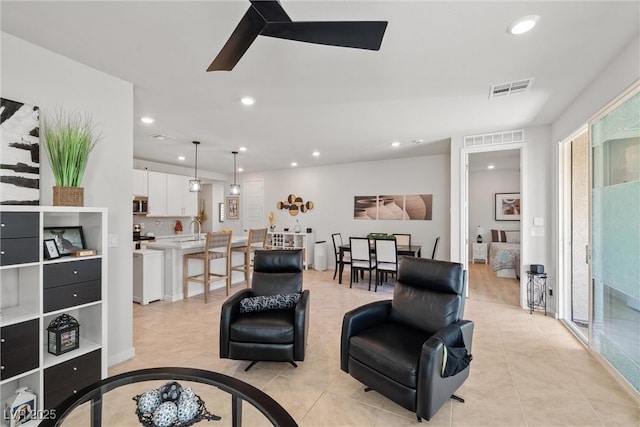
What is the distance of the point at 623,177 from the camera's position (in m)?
2.37

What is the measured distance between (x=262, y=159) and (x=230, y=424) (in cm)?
559

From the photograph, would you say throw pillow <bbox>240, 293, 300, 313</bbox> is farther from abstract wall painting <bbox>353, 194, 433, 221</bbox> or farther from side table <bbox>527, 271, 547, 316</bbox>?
abstract wall painting <bbox>353, 194, 433, 221</bbox>

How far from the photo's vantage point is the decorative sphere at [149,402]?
4.17 feet

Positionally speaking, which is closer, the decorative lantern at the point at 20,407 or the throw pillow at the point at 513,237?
the decorative lantern at the point at 20,407

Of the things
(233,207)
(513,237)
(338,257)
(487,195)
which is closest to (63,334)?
(338,257)

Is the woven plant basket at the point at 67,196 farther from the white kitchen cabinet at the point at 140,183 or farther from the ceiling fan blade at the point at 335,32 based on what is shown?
the white kitchen cabinet at the point at 140,183

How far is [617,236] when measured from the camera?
2.42m

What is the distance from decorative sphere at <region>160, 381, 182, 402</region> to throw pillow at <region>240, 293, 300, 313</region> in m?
1.37

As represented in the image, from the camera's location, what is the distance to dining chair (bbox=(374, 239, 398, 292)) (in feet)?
16.8

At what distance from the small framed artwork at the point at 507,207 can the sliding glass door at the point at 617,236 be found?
5512 mm

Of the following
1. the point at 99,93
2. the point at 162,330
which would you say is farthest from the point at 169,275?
the point at 99,93

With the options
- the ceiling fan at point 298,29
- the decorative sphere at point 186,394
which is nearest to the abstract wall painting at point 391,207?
the ceiling fan at point 298,29

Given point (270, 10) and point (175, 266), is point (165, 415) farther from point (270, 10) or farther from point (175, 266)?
point (175, 266)

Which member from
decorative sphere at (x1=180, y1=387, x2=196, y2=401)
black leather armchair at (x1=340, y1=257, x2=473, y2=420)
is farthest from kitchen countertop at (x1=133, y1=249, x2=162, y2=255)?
decorative sphere at (x1=180, y1=387, x2=196, y2=401)
